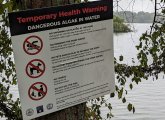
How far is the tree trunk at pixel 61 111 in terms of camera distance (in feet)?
8.04

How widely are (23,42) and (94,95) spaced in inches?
34.2

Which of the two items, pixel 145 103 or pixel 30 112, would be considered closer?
pixel 30 112

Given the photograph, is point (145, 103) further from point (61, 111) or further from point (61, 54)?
point (61, 54)

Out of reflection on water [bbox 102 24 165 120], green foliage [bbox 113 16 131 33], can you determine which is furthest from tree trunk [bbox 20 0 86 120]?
reflection on water [bbox 102 24 165 120]

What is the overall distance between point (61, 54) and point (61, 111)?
1.64 feet

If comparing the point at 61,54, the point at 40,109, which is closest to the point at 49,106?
the point at 40,109

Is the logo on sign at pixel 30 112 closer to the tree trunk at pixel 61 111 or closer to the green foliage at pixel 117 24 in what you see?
the tree trunk at pixel 61 111

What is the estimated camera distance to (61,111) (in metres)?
2.64

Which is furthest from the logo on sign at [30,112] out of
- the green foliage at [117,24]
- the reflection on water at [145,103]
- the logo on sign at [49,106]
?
the reflection on water at [145,103]

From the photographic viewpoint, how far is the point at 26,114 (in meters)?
2.35

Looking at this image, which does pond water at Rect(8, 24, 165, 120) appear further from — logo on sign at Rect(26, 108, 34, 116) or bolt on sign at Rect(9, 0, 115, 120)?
logo on sign at Rect(26, 108, 34, 116)

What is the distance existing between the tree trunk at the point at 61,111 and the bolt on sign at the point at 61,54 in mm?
→ 92

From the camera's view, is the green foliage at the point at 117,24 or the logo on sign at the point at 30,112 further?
the green foliage at the point at 117,24

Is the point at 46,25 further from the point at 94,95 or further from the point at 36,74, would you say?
the point at 94,95
